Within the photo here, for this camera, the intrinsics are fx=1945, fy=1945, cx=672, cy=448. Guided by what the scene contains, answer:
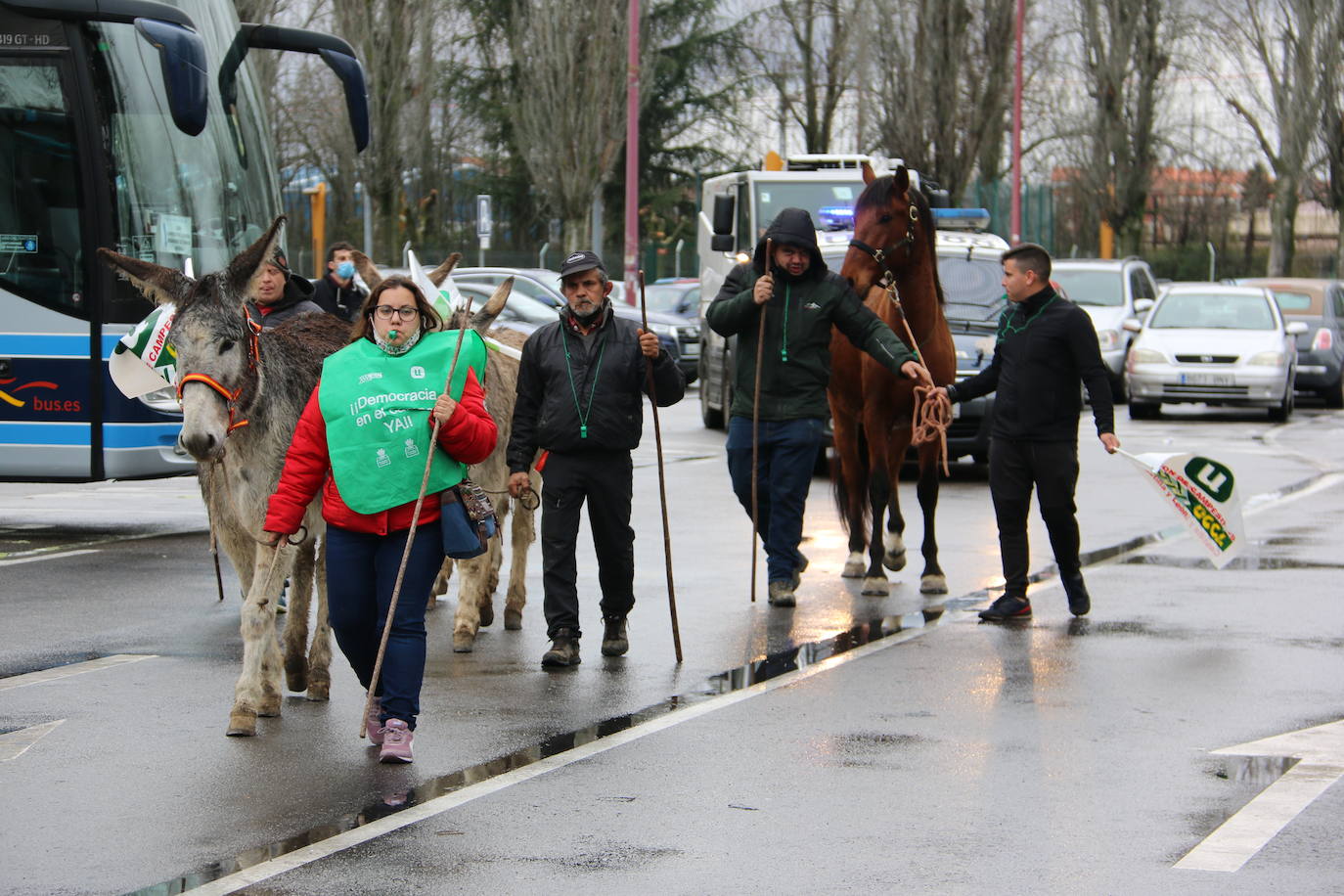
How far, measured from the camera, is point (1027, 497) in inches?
410

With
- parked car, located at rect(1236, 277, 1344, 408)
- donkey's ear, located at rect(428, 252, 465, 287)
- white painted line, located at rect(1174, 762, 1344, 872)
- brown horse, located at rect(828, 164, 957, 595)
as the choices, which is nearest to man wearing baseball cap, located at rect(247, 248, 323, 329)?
donkey's ear, located at rect(428, 252, 465, 287)

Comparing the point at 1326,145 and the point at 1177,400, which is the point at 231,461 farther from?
the point at 1326,145

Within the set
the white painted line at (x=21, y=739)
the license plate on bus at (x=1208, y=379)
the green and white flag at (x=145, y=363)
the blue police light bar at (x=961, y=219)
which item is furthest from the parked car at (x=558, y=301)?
the white painted line at (x=21, y=739)

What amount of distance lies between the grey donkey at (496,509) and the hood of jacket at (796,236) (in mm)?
1407

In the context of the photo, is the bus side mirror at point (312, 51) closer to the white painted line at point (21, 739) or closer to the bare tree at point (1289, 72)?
the white painted line at point (21, 739)

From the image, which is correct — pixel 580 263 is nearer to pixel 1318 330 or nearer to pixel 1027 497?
pixel 1027 497

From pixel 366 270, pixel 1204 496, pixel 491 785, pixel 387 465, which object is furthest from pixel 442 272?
pixel 491 785

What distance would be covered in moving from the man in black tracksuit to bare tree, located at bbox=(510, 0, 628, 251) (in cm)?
3551

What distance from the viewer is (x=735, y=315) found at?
10.4m

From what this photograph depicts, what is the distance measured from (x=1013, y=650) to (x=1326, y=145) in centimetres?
4696

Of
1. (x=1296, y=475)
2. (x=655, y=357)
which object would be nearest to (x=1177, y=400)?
(x=1296, y=475)

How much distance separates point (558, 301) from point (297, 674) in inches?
787

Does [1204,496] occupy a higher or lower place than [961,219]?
lower

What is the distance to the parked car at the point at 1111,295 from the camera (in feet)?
91.4
